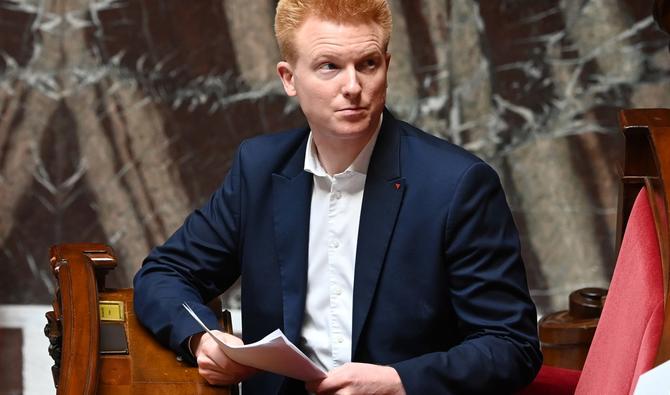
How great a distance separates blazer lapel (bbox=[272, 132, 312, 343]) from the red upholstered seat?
2.00 ft

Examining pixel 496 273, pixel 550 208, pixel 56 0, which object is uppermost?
pixel 56 0

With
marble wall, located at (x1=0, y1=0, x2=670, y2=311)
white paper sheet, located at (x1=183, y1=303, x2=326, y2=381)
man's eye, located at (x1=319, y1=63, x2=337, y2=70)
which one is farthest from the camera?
marble wall, located at (x1=0, y1=0, x2=670, y2=311)

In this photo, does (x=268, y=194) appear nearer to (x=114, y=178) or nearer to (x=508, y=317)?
(x=508, y=317)

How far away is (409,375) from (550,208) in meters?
2.54

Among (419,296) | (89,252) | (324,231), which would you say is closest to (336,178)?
(324,231)

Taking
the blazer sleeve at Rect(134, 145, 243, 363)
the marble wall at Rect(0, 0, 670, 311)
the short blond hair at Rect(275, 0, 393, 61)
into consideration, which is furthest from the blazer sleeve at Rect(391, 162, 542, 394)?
the marble wall at Rect(0, 0, 670, 311)

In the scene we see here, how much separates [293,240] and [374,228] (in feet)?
0.65

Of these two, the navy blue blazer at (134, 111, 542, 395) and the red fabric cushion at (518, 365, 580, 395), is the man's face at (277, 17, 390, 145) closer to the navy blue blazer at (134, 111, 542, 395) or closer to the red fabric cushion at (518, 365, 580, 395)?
the navy blue blazer at (134, 111, 542, 395)

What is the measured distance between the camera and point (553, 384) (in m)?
3.00

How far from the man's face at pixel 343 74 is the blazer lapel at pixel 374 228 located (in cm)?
11

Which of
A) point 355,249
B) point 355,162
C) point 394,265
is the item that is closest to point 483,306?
point 394,265

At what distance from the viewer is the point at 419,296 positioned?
2.82 metres

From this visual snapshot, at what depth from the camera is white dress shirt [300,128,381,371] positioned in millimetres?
2879

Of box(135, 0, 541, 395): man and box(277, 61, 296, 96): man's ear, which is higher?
box(277, 61, 296, 96): man's ear
